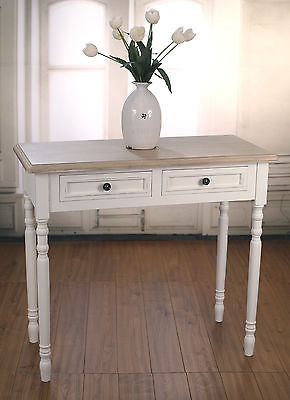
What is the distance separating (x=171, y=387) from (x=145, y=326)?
585mm

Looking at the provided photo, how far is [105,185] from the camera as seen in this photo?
2850mm

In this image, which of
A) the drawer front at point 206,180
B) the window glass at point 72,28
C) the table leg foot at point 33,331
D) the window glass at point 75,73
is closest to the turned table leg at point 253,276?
the drawer front at point 206,180

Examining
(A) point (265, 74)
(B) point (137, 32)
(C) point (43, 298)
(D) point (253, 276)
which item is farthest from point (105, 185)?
(A) point (265, 74)

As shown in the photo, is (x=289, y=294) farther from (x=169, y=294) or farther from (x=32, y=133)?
(x=32, y=133)

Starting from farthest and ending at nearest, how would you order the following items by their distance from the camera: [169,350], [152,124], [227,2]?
[227,2]
[169,350]
[152,124]

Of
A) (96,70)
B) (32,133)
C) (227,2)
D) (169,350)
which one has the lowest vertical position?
(169,350)

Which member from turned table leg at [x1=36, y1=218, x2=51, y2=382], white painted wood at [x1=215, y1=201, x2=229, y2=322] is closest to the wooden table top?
turned table leg at [x1=36, y1=218, x2=51, y2=382]

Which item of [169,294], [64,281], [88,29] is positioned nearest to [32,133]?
[88,29]

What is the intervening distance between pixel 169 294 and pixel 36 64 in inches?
69.5

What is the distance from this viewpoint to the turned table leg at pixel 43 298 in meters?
2.82

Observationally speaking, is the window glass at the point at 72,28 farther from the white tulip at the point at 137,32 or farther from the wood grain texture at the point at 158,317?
the white tulip at the point at 137,32

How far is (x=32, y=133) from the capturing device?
4684 millimetres

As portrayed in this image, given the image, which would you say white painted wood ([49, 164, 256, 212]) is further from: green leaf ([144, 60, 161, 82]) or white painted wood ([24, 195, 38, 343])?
green leaf ([144, 60, 161, 82])

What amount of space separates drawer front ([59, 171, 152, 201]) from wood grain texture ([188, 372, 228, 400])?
32.3 inches
